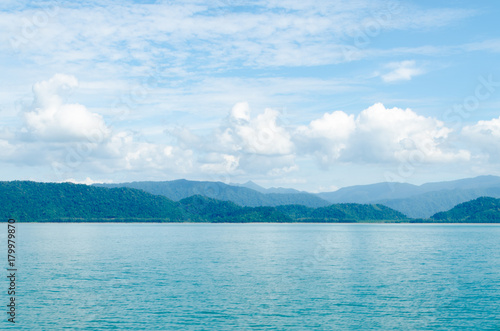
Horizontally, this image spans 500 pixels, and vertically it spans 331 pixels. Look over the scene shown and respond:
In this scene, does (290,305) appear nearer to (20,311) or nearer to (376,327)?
(376,327)

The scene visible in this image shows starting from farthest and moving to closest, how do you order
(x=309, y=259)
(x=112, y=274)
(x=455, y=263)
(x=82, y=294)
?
1. (x=309, y=259)
2. (x=455, y=263)
3. (x=112, y=274)
4. (x=82, y=294)

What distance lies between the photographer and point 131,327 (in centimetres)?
5347

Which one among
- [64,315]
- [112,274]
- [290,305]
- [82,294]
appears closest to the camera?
[64,315]

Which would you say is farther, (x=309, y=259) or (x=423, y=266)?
(x=309, y=259)

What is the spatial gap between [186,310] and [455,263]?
82.2m

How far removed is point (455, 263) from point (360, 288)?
51947 millimetres

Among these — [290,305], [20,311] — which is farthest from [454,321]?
[20,311]

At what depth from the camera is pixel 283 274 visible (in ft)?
306

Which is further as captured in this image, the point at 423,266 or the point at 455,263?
the point at 455,263

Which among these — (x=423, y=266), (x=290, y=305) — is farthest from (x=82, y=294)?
(x=423, y=266)

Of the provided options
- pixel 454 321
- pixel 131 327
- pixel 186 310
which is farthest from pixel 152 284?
pixel 454 321

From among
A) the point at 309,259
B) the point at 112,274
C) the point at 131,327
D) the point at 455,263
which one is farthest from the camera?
the point at 309,259

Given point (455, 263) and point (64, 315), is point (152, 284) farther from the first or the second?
point (455, 263)

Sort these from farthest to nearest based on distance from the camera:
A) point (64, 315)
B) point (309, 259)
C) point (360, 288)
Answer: point (309, 259)
point (360, 288)
point (64, 315)
